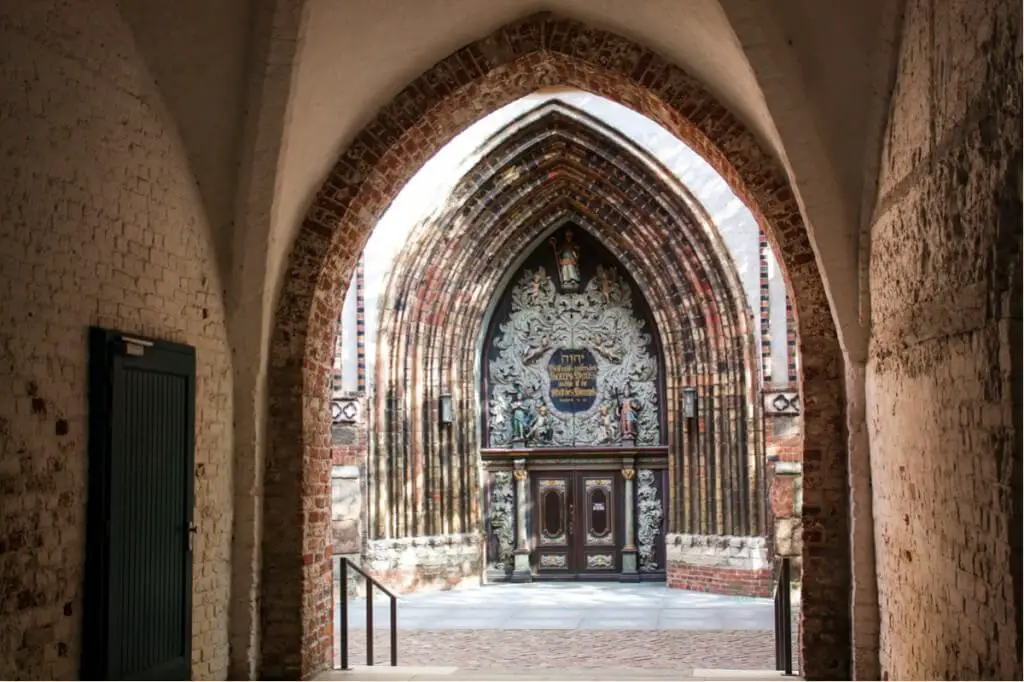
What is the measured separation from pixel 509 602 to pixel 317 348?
6.11 meters

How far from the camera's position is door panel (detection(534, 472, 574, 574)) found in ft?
51.6

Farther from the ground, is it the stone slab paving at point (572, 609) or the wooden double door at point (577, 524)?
the wooden double door at point (577, 524)

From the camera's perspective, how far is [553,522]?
15812mm

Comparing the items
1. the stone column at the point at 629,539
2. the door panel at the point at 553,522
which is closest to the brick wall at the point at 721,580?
the stone column at the point at 629,539

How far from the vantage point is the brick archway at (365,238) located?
7.63 meters

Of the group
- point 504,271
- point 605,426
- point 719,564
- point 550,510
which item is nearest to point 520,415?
point 605,426

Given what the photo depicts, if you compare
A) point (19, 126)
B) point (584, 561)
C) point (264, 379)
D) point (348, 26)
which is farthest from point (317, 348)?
point (584, 561)

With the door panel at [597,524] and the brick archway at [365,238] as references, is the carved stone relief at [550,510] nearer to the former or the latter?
the door panel at [597,524]

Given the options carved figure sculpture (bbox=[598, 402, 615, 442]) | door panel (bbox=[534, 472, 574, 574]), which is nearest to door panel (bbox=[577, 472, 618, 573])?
door panel (bbox=[534, 472, 574, 574])

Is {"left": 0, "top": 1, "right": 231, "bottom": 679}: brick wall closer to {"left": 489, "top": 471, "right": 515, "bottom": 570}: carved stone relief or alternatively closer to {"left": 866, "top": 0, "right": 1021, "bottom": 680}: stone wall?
{"left": 866, "top": 0, "right": 1021, "bottom": 680}: stone wall

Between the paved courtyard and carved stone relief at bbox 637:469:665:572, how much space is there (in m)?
0.48

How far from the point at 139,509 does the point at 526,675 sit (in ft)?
9.69

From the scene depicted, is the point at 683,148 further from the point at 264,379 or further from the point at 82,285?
the point at 82,285

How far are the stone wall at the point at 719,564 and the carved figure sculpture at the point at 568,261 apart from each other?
322 cm
